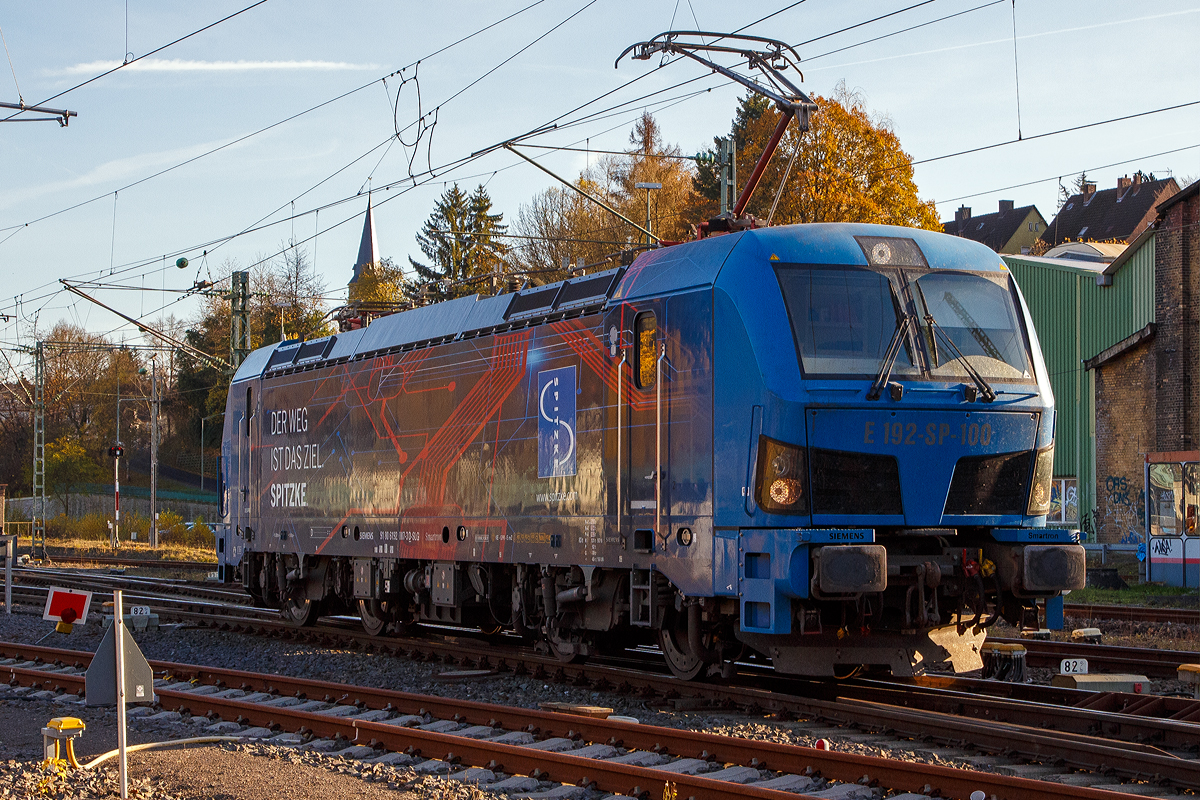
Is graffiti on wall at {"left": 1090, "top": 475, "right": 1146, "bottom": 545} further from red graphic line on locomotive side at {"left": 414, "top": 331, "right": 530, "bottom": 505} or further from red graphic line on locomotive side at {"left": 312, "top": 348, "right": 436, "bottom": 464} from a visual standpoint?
red graphic line on locomotive side at {"left": 414, "top": 331, "right": 530, "bottom": 505}

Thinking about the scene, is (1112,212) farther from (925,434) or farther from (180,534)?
(925,434)

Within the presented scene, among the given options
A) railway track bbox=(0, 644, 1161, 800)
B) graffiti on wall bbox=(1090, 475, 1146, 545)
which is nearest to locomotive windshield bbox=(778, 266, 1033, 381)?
railway track bbox=(0, 644, 1161, 800)

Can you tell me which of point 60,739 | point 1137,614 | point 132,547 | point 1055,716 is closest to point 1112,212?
point 132,547

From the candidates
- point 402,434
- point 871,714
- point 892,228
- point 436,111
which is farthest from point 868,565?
point 436,111

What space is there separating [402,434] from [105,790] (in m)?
7.44

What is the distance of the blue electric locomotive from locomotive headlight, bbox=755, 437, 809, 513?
16 millimetres

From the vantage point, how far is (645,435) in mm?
10656

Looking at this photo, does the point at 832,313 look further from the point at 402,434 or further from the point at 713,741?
the point at 402,434

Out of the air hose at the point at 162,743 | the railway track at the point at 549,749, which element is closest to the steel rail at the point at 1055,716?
the railway track at the point at 549,749

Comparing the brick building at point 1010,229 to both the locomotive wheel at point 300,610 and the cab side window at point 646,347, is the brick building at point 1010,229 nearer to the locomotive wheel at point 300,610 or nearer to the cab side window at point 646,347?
the locomotive wheel at point 300,610

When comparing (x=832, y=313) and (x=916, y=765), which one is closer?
(x=916, y=765)

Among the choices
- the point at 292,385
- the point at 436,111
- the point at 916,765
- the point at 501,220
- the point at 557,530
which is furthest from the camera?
the point at 501,220

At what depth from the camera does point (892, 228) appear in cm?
1058

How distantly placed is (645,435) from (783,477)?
165 cm
